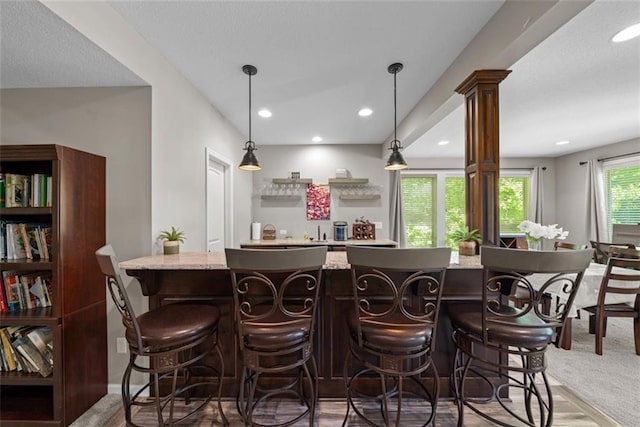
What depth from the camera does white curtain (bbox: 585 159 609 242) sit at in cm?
504

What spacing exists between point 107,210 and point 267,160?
327cm

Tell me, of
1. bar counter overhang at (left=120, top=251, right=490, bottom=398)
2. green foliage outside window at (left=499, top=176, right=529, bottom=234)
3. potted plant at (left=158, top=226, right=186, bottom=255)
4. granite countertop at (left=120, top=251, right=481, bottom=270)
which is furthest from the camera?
green foliage outside window at (left=499, top=176, right=529, bottom=234)

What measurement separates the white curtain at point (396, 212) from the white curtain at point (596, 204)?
3.32 metres

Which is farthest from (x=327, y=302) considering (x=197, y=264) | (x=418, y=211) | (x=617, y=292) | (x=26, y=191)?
(x=418, y=211)

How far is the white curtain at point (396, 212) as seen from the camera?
17.4 feet

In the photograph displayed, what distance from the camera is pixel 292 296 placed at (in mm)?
1904

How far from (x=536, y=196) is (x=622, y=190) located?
124 cm

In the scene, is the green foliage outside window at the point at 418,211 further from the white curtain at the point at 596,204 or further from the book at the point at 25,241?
the book at the point at 25,241

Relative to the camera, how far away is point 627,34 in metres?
1.85

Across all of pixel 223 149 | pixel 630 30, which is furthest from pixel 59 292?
pixel 630 30

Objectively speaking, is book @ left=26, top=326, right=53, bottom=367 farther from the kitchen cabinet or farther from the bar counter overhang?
the kitchen cabinet

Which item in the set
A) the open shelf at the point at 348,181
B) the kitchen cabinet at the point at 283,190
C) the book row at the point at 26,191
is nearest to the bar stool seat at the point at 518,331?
the book row at the point at 26,191

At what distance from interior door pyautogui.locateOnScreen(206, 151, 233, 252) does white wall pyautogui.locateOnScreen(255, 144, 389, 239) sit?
114 centimetres

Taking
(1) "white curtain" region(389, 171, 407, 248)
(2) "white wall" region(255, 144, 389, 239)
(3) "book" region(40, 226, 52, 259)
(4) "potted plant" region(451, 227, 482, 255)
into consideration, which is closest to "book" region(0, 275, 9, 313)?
(3) "book" region(40, 226, 52, 259)
